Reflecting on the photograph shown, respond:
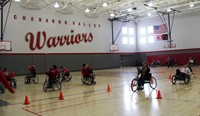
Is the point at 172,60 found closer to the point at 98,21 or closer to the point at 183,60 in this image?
the point at 183,60

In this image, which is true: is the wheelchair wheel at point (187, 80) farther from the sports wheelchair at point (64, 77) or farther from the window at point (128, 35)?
the window at point (128, 35)

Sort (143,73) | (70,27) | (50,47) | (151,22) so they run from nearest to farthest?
(143,73)
(50,47)
(70,27)
(151,22)

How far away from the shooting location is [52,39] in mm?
21875

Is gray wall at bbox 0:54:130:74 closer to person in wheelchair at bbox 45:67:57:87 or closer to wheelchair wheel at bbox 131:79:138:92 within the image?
person in wheelchair at bbox 45:67:57:87

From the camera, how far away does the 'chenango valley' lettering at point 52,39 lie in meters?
20.4

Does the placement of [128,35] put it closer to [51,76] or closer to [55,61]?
[55,61]

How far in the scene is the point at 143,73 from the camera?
27.4ft

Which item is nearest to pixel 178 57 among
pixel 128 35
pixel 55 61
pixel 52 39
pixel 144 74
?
pixel 128 35

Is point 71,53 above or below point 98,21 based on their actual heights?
below

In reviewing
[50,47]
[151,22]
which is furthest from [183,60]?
[50,47]

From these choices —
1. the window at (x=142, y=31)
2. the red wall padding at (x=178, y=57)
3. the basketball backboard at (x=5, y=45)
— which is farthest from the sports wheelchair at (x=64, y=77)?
the window at (x=142, y=31)

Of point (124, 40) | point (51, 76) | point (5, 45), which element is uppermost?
point (124, 40)

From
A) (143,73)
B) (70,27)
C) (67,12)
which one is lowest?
(143,73)

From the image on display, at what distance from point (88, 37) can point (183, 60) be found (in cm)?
1241
